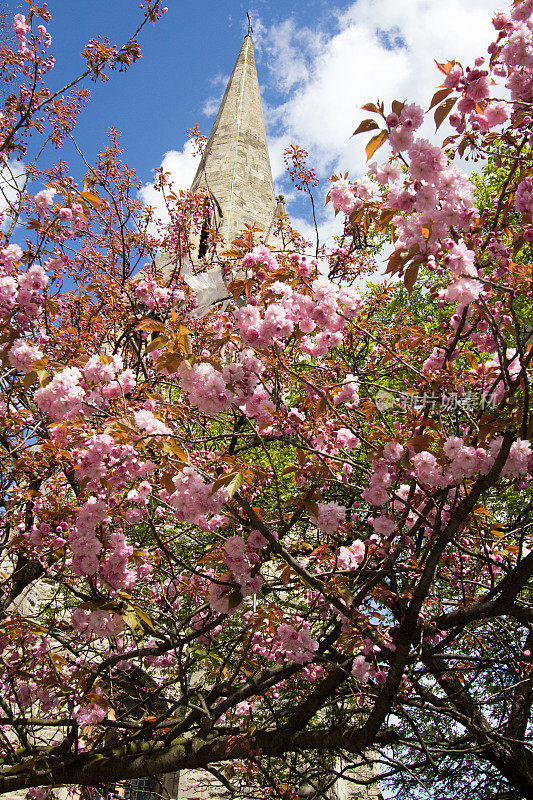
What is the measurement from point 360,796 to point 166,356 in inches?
308

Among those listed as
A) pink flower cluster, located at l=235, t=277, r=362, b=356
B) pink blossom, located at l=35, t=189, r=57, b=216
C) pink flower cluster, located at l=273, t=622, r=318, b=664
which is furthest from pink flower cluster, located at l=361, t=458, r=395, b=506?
pink blossom, located at l=35, t=189, r=57, b=216

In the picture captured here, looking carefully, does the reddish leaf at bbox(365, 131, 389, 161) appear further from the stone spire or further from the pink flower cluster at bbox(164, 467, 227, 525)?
the stone spire

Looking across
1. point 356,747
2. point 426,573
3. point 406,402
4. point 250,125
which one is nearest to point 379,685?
point 356,747

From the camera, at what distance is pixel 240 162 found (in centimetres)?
1855

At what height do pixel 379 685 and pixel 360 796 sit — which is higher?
pixel 379 685

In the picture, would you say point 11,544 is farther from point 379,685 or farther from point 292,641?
point 379,685

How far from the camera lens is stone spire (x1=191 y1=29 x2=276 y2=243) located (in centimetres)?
1741

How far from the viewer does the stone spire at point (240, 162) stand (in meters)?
17.4

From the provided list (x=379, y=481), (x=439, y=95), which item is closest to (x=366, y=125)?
(x=439, y=95)

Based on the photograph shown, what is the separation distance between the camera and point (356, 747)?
357cm

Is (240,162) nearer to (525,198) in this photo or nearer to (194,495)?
(525,198)

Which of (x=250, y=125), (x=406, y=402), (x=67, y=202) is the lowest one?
(x=406, y=402)

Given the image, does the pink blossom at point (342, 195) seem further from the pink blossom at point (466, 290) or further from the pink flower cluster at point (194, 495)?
the pink flower cluster at point (194, 495)

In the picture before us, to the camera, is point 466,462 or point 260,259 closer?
point 466,462
